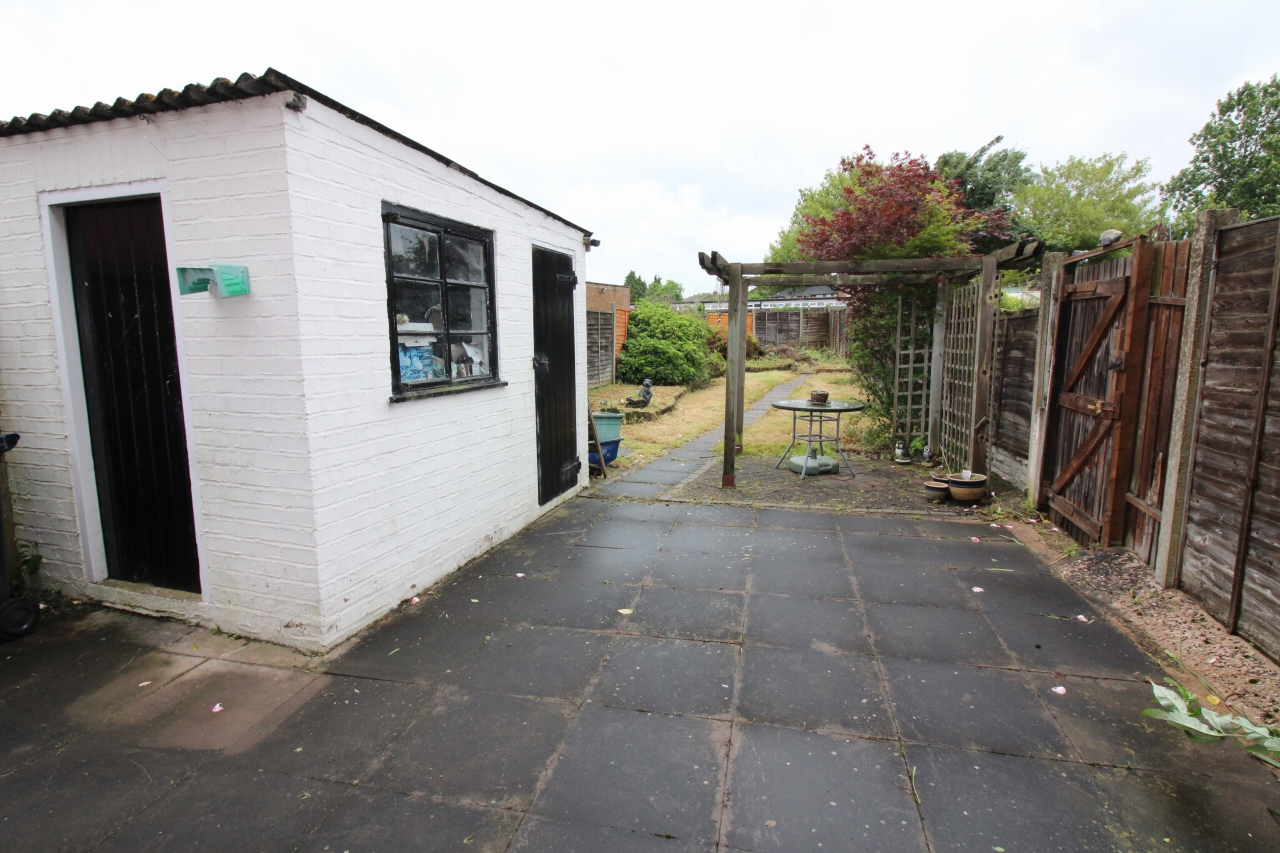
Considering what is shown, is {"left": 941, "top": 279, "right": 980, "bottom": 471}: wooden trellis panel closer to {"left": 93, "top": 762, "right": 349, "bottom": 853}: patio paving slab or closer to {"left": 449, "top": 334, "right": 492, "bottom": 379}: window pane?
{"left": 449, "top": 334, "right": 492, "bottom": 379}: window pane

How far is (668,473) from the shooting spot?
292 inches

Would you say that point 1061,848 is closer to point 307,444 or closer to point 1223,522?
point 1223,522

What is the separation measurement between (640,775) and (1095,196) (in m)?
46.6

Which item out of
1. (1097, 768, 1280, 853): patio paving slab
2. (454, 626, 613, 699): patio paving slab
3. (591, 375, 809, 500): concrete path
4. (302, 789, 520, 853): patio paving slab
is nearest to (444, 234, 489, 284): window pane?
(454, 626, 613, 699): patio paving slab

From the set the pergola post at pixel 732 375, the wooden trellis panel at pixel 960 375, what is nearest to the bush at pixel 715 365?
the wooden trellis panel at pixel 960 375

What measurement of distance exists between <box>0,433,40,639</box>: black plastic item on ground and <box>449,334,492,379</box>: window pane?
7.83 feet

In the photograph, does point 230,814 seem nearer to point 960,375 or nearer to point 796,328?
point 960,375

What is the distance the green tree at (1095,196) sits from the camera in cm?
3547

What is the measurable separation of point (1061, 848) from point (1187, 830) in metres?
0.45

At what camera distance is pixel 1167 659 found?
9.80ft

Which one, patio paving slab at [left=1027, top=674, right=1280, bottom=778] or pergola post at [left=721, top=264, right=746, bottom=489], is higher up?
pergola post at [left=721, top=264, right=746, bottom=489]

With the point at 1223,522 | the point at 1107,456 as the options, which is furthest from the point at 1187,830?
the point at 1107,456

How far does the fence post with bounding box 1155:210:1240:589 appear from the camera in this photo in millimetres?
3295

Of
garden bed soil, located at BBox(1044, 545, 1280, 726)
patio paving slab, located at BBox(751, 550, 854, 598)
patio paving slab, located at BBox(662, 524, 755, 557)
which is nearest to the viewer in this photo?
garden bed soil, located at BBox(1044, 545, 1280, 726)
